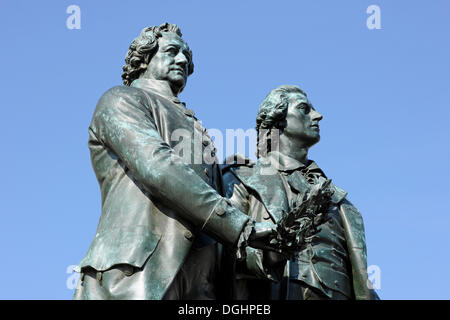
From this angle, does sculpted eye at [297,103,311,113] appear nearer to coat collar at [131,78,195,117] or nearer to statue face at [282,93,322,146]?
statue face at [282,93,322,146]

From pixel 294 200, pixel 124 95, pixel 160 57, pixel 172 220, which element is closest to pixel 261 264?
pixel 172 220

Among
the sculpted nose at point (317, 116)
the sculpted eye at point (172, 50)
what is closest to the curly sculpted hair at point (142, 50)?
the sculpted eye at point (172, 50)

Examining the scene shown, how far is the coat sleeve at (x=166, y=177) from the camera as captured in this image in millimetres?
9656

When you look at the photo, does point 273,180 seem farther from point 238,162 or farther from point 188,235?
point 188,235

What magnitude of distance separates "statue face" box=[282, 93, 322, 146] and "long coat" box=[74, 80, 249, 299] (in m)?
3.15

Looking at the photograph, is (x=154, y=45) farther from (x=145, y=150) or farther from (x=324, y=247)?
(x=324, y=247)

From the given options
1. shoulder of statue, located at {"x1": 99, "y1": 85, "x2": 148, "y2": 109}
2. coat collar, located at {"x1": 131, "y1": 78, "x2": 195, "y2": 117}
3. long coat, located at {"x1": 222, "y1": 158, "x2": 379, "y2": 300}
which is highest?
coat collar, located at {"x1": 131, "y1": 78, "x2": 195, "y2": 117}

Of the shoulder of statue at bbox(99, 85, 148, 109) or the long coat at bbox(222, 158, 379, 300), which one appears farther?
the long coat at bbox(222, 158, 379, 300)

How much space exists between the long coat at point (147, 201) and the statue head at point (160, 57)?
902 millimetres

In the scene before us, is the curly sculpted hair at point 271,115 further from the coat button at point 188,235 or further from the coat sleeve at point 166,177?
the coat button at point 188,235

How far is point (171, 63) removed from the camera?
1124 centimetres

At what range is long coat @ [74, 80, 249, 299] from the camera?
9570mm

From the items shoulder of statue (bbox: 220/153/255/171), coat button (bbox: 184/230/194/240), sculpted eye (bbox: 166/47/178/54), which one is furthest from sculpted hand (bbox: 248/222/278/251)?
shoulder of statue (bbox: 220/153/255/171)
